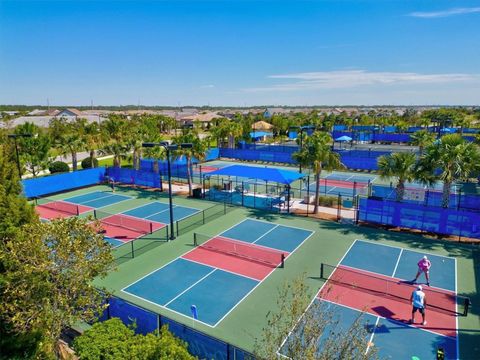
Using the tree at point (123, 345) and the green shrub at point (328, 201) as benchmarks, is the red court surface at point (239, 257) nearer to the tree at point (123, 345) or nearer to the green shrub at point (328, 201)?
the tree at point (123, 345)

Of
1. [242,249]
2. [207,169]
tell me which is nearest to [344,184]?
[207,169]

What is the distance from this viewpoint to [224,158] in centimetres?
4959

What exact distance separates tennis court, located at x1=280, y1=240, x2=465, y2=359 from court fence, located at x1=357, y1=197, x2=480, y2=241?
2.89 meters

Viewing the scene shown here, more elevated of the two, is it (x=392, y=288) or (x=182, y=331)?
(x=182, y=331)

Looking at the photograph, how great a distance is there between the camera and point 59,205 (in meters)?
27.0

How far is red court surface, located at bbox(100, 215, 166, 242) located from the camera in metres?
21.0

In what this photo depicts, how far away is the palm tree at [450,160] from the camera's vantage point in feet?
66.4

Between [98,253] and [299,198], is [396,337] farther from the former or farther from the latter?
[299,198]

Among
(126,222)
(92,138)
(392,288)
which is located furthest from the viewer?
(92,138)

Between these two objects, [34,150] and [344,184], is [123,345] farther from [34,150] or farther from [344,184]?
[34,150]

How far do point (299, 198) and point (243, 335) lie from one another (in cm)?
1832

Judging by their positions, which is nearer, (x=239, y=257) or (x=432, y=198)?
(x=239, y=257)

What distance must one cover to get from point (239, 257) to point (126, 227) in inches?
339

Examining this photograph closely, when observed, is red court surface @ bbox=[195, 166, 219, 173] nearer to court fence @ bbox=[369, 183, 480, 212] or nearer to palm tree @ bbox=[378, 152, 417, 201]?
court fence @ bbox=[369, 183, 480, 212]
